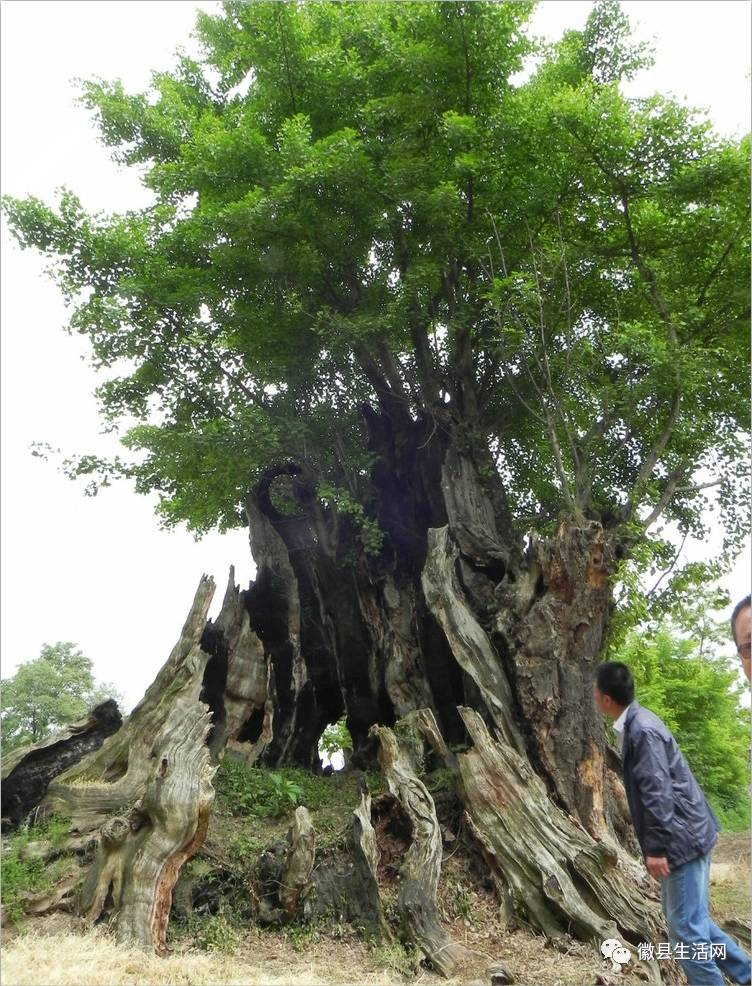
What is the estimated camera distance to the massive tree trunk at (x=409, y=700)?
6348mm

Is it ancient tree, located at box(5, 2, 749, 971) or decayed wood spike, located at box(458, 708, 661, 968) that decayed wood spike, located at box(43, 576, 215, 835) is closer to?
ancient tree, located at box(5, 2, 749, 971)

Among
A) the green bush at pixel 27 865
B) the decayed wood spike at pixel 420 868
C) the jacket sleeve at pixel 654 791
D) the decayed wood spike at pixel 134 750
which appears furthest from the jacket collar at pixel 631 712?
the green bush at pixel 27 865

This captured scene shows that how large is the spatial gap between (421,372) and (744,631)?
756 centimetres

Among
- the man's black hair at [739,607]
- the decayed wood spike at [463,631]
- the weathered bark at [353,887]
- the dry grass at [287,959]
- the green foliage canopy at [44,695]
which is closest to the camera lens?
the man's black hair at [739,607]

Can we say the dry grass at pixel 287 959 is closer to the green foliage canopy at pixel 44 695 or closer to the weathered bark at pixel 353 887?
the weathered bark at pixel 353 887

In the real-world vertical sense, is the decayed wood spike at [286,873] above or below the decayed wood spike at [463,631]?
below

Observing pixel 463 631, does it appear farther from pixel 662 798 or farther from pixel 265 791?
pixel 662 798

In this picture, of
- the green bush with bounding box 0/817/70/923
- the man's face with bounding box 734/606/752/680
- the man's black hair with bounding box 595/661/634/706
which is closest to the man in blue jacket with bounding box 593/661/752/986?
the man's black hair with bounding box 595/661/634/706

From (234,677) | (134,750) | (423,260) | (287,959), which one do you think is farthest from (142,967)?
(423,260)

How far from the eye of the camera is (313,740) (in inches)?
404

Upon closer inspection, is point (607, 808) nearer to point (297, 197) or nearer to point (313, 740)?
point (313, 740)

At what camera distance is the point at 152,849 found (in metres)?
6.20

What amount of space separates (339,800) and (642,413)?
5807 millimetres

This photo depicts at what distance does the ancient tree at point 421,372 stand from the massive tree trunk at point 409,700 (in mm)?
40
